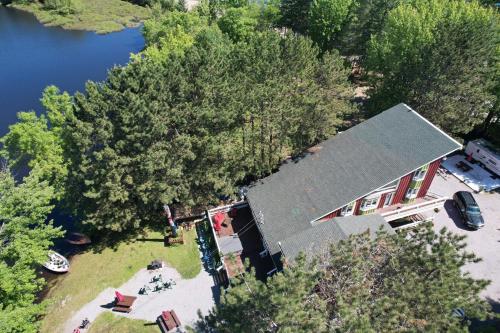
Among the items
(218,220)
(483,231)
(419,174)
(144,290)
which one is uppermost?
(419,174)

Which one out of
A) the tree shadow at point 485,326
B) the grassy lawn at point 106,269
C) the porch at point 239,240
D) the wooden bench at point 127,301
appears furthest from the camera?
the porch at point 239,240

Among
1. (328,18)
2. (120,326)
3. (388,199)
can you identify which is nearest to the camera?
(120,326)

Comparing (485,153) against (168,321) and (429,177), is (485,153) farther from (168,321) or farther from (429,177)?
(168,321)

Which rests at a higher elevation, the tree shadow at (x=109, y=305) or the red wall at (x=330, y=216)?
the red wall at (x=330, y=216)

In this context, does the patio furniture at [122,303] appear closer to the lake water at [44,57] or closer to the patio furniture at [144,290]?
the patio furniture at [144,290]

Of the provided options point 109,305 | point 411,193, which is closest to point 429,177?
point 411,193

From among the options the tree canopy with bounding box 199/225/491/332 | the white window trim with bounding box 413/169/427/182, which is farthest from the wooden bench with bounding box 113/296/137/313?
the white window trim with bounding box 413/169/427/182

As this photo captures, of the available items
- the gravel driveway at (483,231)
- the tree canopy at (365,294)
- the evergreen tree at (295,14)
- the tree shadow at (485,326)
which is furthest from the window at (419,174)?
the evergreen tree at (295,14)
